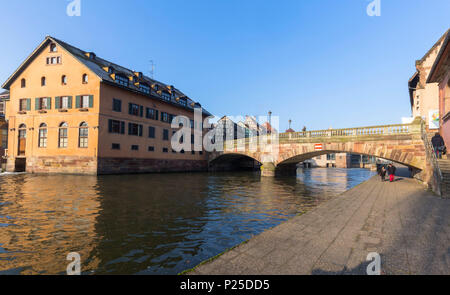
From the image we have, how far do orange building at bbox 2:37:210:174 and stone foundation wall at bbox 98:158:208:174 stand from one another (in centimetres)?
11

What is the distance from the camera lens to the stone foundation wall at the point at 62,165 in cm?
2425

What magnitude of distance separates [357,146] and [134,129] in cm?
2556

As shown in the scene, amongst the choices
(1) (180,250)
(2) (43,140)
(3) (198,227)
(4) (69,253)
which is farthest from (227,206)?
(2) (43,140)

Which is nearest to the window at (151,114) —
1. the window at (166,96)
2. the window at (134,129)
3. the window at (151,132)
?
the window at (151,132)

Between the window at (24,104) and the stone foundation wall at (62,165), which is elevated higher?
the window at (24,104)

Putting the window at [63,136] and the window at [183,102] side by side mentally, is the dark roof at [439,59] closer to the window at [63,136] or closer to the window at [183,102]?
the window at [183,102]

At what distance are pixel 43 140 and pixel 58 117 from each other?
3405 mm

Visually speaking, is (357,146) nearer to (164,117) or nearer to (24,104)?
(164,117)

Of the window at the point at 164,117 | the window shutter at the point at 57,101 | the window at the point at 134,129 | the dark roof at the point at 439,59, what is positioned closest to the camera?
the dark roof at the point at 439,59

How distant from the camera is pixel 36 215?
7.21 meters

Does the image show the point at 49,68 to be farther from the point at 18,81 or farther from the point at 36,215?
the point at 36,215

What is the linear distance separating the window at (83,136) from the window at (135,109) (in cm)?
527

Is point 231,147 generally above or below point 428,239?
above

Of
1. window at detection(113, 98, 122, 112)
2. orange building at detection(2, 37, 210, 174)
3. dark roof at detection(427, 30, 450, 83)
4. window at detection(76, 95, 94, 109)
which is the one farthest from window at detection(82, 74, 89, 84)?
dark roof at detection(427, 30, 450, 83)
